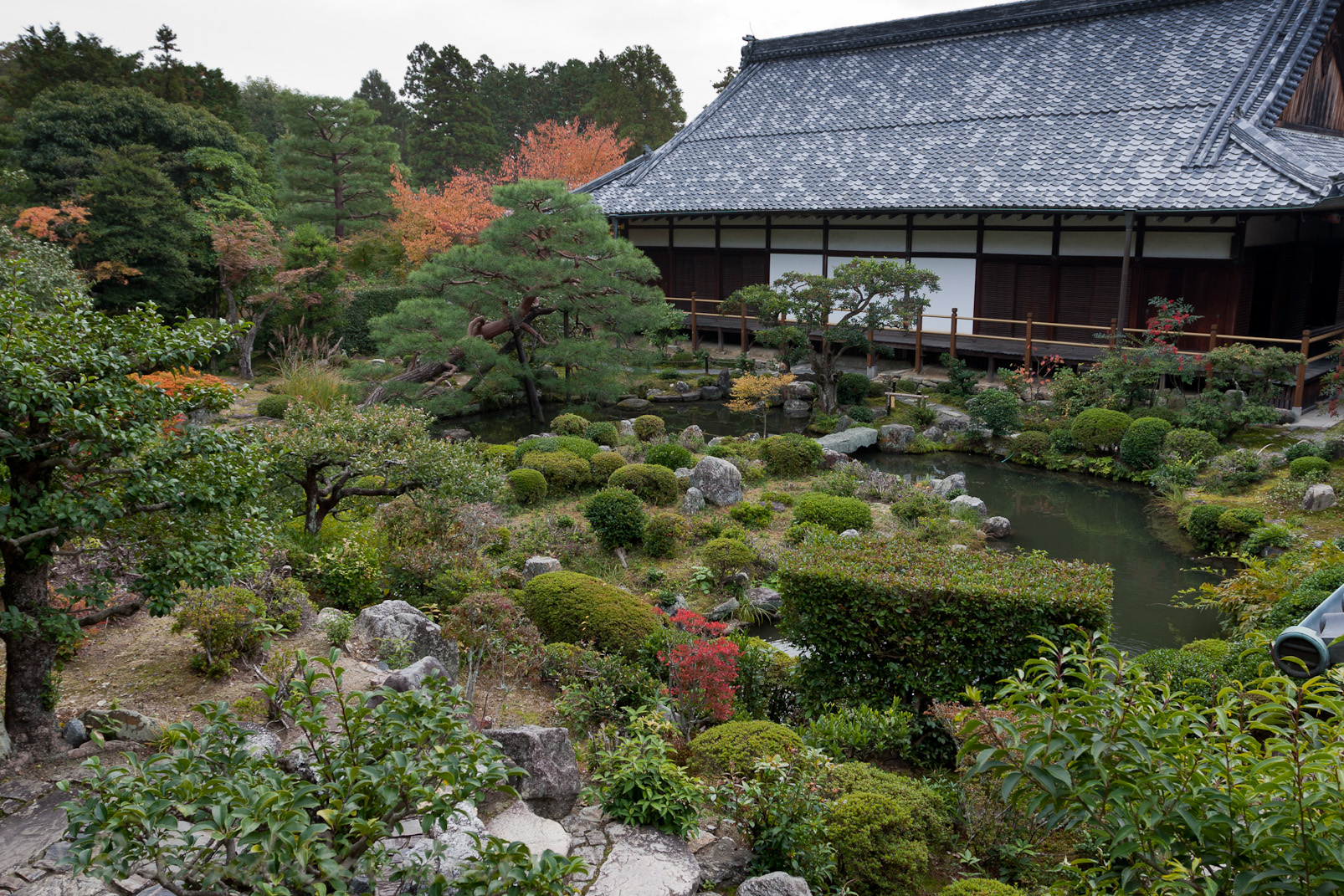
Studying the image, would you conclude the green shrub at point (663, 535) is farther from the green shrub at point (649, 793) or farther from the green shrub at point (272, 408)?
the green shrub at point (272, 408)


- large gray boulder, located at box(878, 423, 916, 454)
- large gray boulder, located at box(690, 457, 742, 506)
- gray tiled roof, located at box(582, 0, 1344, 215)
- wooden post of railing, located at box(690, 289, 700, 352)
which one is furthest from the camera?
wooden post of railing, located at box(690, 289, 700, 352)

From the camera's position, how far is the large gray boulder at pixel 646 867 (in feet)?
14.5

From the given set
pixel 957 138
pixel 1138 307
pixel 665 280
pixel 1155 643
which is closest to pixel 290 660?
pixel 1155 643

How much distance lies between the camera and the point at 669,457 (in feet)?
45.3

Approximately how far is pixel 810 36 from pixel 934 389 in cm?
1249

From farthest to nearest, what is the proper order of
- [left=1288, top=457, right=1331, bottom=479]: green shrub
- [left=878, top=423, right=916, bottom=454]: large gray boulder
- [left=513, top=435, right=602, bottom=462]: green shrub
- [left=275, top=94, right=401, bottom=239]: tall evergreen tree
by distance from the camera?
[left=275, top=94, right=401, bottom=239]: tall evergreen tree, [left=878, top=423, right=916, bottom=454]: large gray boulder, [left=513, top=435, right=602, bottom=462]: green shrub, [left=1288, top=457, right=1331, bottom=479]: green shrub

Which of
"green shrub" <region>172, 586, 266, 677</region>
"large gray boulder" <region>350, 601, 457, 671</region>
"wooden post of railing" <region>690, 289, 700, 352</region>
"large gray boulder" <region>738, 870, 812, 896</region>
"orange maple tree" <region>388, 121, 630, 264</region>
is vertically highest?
"orange maple tree" <region>388, 121, 630, 264</region>

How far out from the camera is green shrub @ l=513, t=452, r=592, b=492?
42.4 ft

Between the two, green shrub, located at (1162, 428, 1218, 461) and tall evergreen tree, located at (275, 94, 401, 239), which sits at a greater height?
tall evergreen tree, located at (275, 94, 401, 239)

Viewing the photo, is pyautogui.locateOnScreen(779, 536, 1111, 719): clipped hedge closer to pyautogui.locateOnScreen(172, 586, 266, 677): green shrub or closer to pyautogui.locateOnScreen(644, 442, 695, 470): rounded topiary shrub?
pyautogui.locateOnScreen(172, 586, 266, 677): green shrub

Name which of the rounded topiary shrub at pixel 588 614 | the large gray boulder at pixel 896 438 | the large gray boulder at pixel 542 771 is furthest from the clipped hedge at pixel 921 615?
the large gray boulder at pixel 896 438

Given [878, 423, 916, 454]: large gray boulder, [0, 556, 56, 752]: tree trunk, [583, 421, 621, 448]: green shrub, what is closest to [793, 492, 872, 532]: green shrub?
[583, 421, 621, 448]: green shrub

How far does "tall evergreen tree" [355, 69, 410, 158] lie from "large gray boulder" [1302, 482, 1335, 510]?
52.2 m

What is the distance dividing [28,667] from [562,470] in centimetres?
841
